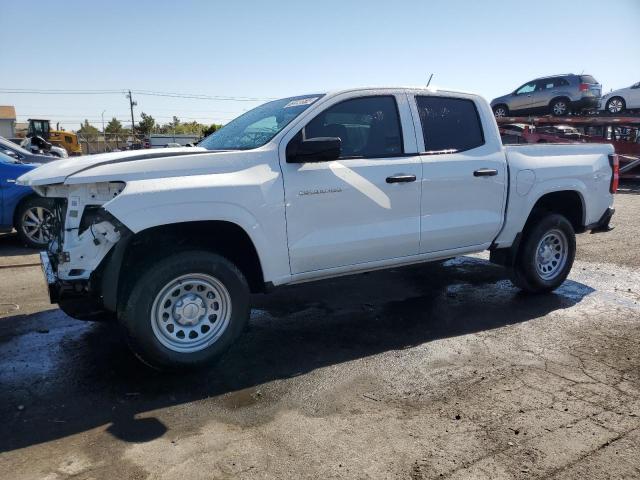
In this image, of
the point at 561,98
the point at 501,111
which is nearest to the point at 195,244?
the point at 561,98

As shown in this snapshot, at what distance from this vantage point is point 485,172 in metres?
5.14

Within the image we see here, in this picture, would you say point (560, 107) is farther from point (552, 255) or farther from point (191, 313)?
point (191, 313)

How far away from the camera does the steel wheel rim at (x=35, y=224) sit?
8226 mm

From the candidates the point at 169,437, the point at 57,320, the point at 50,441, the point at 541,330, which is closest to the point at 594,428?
the point at 541,330

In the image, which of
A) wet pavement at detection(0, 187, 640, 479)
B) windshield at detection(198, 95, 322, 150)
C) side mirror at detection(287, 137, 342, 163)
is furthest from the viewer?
windshield at detection(198, 95, 322, 150)

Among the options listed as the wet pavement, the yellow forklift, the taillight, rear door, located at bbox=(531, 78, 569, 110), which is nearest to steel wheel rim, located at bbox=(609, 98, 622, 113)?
rear door, located at bbox=(531, 78, 569, 110)

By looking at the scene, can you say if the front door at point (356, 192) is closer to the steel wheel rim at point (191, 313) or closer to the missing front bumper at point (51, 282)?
the steel wheel rim at point (191, 313)

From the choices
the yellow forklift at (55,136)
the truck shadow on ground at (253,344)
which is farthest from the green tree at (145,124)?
the truck shadow on ground at (253,344)

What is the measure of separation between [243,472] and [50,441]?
1.17 meters

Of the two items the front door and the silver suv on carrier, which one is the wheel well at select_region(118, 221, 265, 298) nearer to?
the front door

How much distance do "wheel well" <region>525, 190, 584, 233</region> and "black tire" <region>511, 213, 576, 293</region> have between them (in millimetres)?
103

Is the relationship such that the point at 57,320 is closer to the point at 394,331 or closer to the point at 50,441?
the point at 50,441

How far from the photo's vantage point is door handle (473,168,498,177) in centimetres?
509

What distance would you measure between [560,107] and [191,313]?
19.9 metres
